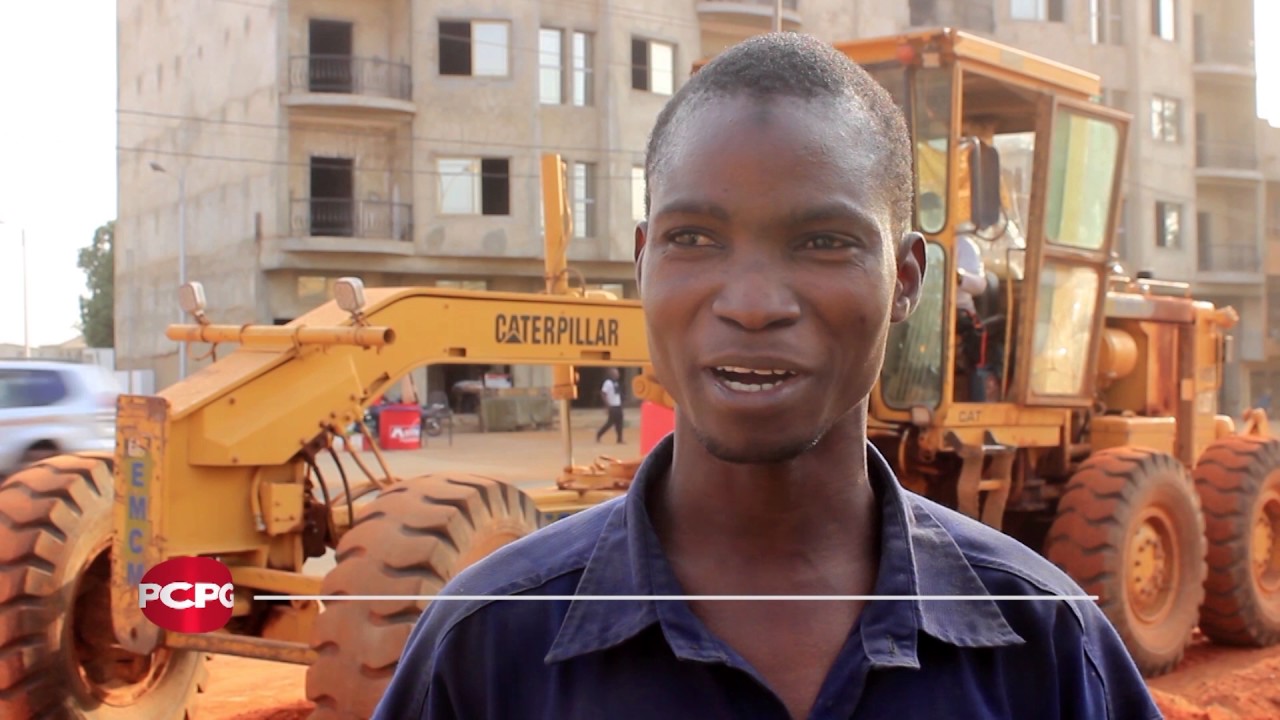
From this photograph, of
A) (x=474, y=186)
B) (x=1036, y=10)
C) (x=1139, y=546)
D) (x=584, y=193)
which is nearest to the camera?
(x=1139, y=546)

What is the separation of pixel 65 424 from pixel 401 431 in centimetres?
1067

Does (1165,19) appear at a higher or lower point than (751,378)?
higher

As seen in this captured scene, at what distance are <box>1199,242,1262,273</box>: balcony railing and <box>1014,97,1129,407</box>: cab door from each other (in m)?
31.9

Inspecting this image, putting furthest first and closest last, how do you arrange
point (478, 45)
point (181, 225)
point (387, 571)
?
point (478, 45)
point (181, 225)
point (387, 571)

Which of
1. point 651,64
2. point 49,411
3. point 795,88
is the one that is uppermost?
point 651,64

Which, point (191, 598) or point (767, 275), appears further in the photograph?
point (191, 598)

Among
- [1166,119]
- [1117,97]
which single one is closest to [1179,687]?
[1117,97]

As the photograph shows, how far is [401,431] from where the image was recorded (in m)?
23.2

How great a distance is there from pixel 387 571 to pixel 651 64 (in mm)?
25346

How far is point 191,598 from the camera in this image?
2.05 metres

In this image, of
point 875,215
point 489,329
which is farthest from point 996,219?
point 875,215

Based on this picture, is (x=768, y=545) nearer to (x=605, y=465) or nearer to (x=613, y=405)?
(x=605, y=465)

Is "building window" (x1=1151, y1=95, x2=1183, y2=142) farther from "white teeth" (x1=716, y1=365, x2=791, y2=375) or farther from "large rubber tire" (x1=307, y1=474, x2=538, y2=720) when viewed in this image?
"white teeth" (x1=716, y1=365, x2=791, y2=375)

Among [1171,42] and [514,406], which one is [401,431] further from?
[1171,42]
